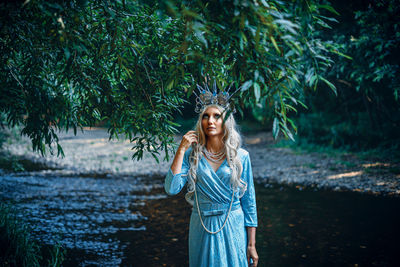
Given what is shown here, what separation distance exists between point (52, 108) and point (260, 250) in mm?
3777

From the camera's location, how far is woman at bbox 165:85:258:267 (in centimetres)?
239

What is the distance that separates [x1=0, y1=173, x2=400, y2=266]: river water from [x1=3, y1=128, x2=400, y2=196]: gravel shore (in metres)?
0.72

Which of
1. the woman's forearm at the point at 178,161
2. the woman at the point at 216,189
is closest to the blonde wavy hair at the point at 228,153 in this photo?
the woman at the point at 216,189

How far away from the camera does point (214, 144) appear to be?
2.55m

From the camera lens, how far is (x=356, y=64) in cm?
867

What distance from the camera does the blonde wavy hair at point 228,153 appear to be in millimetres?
2436

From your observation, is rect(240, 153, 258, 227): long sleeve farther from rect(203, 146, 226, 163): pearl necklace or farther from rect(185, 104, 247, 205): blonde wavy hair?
rect(203, 146, 226, 163): pearl necklace

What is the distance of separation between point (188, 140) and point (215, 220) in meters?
0.61

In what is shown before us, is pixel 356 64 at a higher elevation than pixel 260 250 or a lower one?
higher

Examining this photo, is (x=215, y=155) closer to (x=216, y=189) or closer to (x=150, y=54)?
(x=216, y=189)

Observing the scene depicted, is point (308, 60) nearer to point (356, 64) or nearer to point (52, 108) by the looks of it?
point (52, 108)

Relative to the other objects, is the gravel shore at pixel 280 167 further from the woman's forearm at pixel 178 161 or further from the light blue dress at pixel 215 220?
the woman's forearm at pixel 178 161

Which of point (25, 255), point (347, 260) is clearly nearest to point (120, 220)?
point (25, 255)

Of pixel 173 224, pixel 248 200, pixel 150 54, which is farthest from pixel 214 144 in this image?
pixel 173 224
